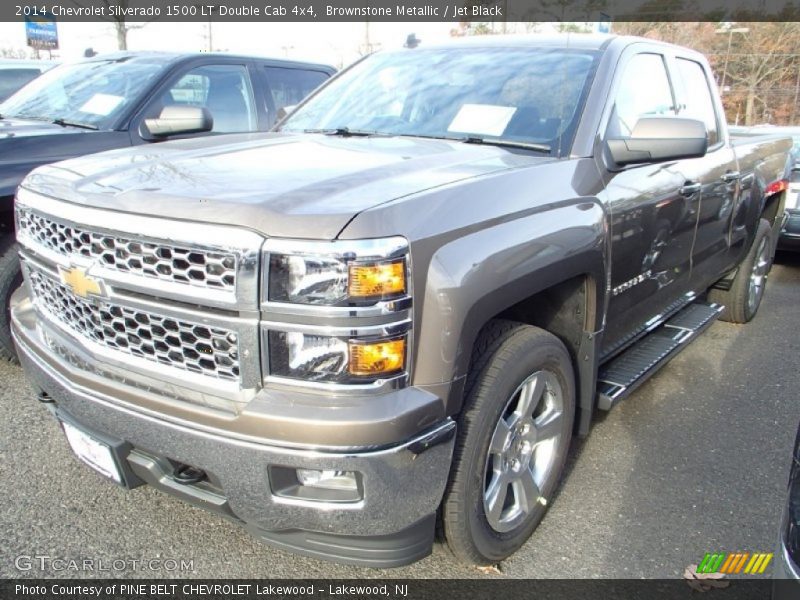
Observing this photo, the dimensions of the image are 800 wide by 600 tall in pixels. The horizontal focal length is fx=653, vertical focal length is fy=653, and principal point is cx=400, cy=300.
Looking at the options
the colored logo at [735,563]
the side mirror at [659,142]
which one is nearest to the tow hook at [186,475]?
the colored logo at [735,563]

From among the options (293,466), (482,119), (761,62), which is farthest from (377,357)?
(761,62)

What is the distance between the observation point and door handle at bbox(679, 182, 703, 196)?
3336 mm

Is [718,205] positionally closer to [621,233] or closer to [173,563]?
[621,233]

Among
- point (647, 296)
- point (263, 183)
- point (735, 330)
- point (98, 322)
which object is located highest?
point (263, 183)

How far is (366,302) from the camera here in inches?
68.8

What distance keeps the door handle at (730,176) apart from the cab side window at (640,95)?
2.05 ft

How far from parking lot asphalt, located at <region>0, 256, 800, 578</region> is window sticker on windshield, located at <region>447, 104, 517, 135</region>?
1645 millimetres

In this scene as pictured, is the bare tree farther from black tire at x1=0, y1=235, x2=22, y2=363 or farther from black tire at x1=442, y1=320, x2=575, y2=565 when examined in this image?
black tire at x1=0, y1=235, x2=22, y2=363

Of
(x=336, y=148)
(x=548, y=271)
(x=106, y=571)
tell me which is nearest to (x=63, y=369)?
(x=106, y=571)

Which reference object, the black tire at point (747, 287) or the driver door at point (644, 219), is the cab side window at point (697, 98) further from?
the black tire at point (747, 287)

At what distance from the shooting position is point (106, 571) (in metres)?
2.37

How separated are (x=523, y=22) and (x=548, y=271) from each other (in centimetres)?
2304

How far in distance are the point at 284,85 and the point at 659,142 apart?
3.83 m

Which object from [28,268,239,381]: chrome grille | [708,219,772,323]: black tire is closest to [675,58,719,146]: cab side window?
[708,219,772,323]: black tire
